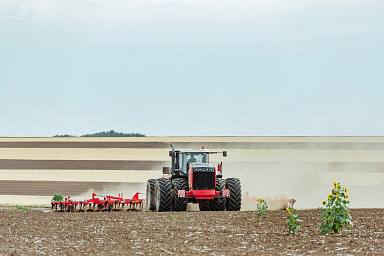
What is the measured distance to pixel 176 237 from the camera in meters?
26.4

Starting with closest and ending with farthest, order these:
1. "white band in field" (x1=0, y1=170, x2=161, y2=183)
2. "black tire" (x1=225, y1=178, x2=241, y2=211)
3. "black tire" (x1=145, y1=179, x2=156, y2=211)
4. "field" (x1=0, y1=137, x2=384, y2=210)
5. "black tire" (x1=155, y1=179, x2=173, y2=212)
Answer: "black tire" (x1=155, y1=179, x2=173, y2=212)
"black tire" (x1=225, y1=178, x2=241, y2=211)
"black tire" (x1=145, y1=179, x2=156, y2=211)
"field" (x1=0, y1=137, x2=384, y2=210)
"white band in field" (x1=0, y1=170, x2=161, y2=183)

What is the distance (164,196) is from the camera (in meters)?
44.3

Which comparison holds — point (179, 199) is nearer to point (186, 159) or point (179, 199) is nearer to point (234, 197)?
point (186, 159)

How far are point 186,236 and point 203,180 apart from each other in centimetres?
1835

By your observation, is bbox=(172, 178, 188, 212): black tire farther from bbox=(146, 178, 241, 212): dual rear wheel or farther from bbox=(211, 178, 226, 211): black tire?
bbox=(211, 178, 226, 211): black tire

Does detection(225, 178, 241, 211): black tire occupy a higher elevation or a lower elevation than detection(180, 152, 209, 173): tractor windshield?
lower

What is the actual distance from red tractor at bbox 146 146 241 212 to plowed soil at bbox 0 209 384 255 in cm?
973

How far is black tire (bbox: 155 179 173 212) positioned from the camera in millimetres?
44375

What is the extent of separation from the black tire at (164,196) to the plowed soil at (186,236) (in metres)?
9.53

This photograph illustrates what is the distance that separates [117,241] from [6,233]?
174 inches

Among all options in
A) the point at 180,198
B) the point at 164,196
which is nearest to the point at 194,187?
the point at 180,198

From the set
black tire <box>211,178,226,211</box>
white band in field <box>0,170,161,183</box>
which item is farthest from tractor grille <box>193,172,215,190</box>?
white band in field <box>0,170,161,183</box>

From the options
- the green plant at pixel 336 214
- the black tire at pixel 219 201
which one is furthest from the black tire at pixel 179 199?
the green plant at pixel 336 214

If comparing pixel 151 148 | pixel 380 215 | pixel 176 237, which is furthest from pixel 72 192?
pixel 176 237
